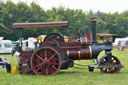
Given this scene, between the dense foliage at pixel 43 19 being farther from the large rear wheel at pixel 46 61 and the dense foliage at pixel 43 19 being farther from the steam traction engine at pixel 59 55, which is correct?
the large rear wheel at pixel 46 61

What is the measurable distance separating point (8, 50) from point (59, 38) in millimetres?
16786

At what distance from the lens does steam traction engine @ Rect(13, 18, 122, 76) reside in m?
7.88

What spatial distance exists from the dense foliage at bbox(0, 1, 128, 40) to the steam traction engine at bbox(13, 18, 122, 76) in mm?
20292

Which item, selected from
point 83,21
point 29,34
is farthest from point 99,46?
point 83,21

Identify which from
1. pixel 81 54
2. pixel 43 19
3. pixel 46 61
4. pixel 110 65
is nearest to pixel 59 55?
pixel 46 61

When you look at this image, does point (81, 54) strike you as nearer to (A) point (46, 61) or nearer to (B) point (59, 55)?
(B) point (59, 55)

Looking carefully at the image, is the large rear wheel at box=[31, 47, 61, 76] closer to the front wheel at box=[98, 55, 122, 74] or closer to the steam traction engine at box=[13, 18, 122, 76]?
the steam traction engine at box=[13, 18, 122, 76]

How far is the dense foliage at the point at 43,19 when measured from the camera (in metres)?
42.2

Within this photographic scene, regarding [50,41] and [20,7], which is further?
[20,7]

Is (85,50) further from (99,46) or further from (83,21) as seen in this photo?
(83,21)

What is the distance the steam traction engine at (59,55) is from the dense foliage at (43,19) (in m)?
20.3

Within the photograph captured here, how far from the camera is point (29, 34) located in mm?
42719

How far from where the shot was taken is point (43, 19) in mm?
51562

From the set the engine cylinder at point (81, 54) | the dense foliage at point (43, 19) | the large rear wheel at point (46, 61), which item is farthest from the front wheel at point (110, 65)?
the dense foliage at point (43, 19)
